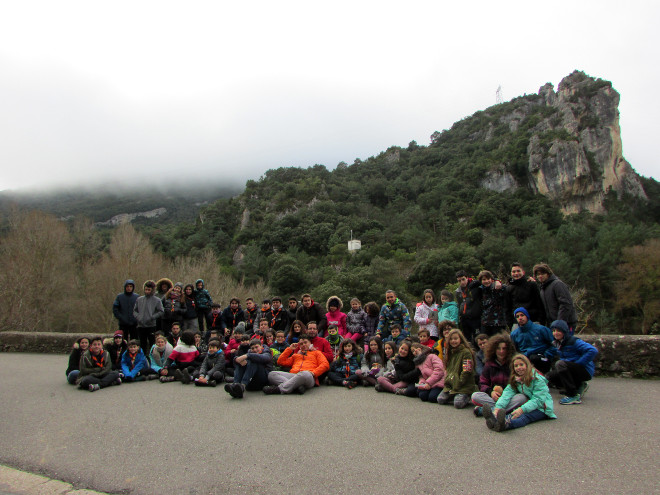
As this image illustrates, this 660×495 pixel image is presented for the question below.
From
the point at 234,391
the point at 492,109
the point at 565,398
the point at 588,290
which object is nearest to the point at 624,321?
the point at 588,290

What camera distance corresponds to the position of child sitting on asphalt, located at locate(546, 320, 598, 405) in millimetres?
5133

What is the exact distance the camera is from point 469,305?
23.3 feet

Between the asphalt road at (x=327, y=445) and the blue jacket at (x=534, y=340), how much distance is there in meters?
0.79

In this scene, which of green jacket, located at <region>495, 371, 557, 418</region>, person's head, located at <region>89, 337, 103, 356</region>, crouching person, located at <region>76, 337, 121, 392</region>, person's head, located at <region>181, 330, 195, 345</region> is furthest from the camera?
person's head, located at <region>181, 330, 195, 345</region>

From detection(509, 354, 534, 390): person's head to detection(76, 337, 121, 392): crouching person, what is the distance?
21.1 ft

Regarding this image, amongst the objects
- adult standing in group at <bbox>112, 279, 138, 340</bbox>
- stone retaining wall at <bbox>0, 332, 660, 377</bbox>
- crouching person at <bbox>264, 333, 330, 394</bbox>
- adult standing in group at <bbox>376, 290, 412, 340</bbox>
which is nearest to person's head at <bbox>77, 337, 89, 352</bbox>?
adult standing in group at <bbox>112, 279, 138, 340</bbox>

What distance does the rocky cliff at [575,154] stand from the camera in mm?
71750

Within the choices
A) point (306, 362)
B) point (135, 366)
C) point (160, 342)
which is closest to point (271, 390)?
point (306, 362)

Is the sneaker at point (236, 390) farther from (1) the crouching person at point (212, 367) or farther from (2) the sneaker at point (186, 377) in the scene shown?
(2) the sneaker at point (186, 377)

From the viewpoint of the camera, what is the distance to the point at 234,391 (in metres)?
5.86

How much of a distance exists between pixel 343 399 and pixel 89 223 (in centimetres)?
3053

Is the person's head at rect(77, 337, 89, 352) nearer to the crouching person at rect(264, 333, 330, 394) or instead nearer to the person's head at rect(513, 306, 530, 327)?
the crouching person at rect(264, 333, 330, 394)

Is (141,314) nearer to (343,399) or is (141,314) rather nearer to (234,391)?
(234,391)

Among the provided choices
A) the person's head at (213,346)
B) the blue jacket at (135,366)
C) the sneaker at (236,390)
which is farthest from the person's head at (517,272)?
the blue jacket at (135,366)
